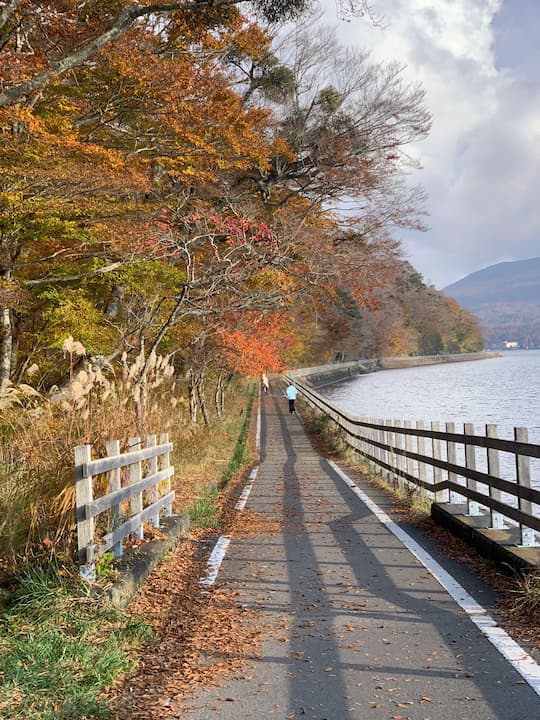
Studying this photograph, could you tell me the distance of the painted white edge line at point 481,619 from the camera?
447 cm

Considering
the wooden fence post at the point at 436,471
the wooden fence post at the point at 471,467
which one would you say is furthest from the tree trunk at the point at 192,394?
the wooden fence post at the point at 471,467

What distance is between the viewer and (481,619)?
5594 millimetres

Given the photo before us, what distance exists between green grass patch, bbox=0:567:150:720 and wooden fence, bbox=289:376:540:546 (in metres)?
3.77

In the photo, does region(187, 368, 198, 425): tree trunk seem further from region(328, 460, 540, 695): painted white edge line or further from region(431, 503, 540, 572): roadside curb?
region(328, 460, 540, 695): painted white edge line

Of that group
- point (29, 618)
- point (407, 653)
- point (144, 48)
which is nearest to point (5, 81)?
point (144, 48)

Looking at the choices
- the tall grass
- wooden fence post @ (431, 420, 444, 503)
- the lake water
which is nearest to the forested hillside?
the tall grass

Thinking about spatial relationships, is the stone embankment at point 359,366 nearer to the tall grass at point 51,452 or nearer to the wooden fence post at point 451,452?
the wooden fence post at point 451,452

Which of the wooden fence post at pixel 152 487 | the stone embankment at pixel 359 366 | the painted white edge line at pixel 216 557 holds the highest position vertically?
the stone embankment at pixel 359 366

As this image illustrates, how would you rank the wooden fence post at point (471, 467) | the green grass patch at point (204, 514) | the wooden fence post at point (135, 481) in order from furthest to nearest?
1. the green grass patch at point (204, 514)
2. the wooden fence post at point (471, 467)
3. the wooden fence post at point (135, 481)

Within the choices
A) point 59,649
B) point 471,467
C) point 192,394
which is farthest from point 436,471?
point 192,394

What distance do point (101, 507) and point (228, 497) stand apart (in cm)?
778

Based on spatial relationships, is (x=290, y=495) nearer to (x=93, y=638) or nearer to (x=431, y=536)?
(x=431, y=536)

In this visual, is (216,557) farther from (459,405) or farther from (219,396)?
(459,405)

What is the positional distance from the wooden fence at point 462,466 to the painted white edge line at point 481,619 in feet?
2.80
